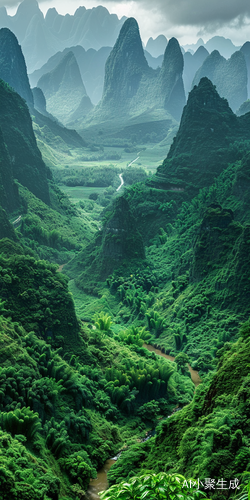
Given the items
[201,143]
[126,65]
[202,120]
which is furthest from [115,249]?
[126,65]

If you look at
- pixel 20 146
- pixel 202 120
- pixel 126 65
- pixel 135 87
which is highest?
pixel 126 65

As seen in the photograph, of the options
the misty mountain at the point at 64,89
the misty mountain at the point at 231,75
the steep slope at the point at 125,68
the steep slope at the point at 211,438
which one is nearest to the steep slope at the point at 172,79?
the steep slope at the point at 125,68

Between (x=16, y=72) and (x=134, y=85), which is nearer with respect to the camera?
(x=16, y=72)

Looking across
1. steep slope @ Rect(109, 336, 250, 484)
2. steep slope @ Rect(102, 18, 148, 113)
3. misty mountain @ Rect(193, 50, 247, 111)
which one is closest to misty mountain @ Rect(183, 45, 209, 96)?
misty mountain @ Rect(193, 50, 247, 111)

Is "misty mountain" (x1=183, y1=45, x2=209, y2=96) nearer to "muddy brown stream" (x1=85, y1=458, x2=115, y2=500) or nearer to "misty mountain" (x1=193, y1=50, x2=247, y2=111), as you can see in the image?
"misty mountain" (x1=193, y1=50, x2=247, y2=111)

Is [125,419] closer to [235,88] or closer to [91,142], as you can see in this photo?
[91,142]

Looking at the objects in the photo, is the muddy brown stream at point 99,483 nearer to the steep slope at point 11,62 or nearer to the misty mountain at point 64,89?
the steep slope at point 11,62

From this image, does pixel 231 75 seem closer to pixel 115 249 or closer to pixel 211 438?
pixel 115 249
